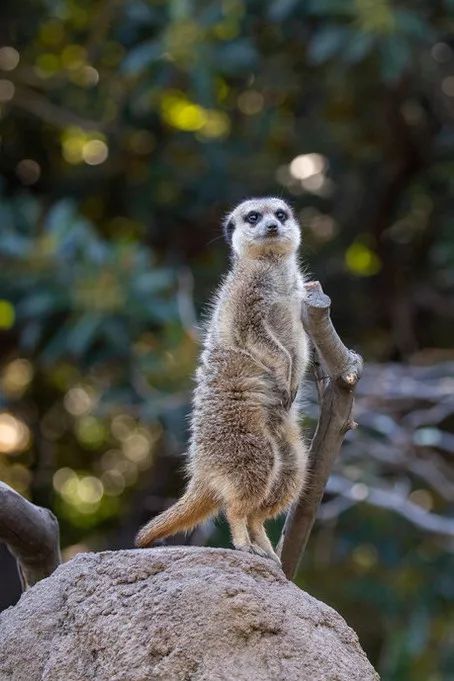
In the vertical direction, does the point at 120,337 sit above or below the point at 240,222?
below

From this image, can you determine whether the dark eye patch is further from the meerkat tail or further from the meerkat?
the meerkat tail

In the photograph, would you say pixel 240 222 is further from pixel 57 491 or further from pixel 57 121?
pixel 57 491

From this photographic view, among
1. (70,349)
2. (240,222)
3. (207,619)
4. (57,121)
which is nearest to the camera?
(207,619)

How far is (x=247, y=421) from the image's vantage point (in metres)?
4.12

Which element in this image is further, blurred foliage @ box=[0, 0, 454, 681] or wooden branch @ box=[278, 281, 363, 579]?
blurred foliage @ box=[0, 0, 454, 681]

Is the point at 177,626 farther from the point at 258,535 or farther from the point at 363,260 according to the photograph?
the point at 363,260

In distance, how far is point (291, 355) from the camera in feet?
14.0

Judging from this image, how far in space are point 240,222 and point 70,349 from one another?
3.08 m

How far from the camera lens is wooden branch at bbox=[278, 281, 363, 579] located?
12.8ft

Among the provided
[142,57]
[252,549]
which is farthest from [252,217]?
[142,57]

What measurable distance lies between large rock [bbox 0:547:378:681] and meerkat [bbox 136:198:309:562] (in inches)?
12.3

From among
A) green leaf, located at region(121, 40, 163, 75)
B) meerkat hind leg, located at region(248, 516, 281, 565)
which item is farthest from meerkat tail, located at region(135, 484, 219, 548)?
green leaf, located at region(121, 40, 163, 75)

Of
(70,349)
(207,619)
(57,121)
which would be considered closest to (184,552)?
(207,619)

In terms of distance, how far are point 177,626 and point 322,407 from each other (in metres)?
0.78
